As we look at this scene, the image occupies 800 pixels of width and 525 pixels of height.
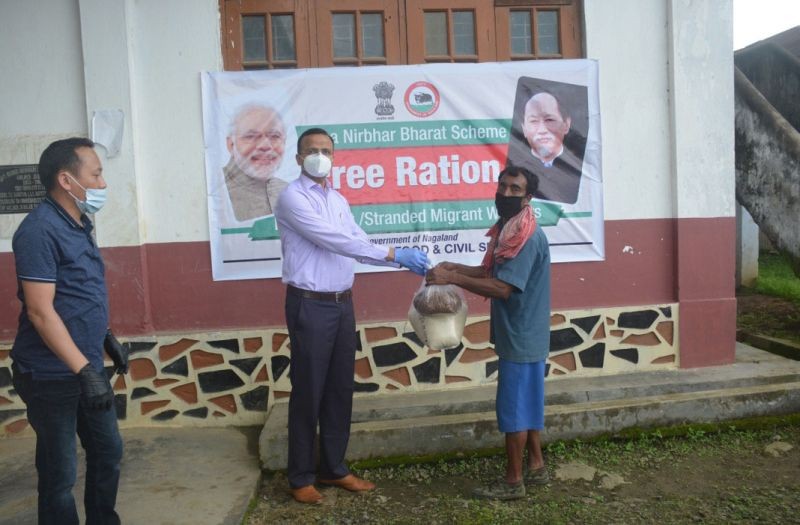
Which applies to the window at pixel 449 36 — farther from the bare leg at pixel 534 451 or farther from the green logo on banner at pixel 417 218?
the bare leg at pixel 534 451

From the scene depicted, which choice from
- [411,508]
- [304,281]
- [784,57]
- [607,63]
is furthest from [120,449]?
[784,57]

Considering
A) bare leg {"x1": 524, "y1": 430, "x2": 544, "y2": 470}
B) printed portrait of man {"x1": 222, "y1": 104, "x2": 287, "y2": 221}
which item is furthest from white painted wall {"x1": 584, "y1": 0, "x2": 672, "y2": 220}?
printed portrait of man {"x1": 222, "y1": 104, "x2": 287, "y2": 221}

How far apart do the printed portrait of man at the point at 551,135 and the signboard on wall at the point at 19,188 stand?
336cm

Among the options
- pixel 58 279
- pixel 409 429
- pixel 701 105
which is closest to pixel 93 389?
pixel 58 279

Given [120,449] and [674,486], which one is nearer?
[120,449]

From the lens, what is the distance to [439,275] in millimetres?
3904

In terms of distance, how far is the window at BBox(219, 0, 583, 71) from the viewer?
16.8ft

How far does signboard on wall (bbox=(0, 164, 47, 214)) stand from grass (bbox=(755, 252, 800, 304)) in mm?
7502

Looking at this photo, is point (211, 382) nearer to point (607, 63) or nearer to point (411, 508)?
point (411, 508)

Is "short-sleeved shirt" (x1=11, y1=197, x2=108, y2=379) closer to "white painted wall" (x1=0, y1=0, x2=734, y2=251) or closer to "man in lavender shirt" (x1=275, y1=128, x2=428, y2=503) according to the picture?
"man in lavender shirt" (x1=275, y1=128, x2=428, y2=503)

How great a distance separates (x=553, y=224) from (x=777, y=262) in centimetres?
901

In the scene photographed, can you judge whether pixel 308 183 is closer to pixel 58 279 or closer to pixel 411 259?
pixel 411 259

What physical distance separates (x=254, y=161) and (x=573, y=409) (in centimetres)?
280

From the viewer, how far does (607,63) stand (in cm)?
526
